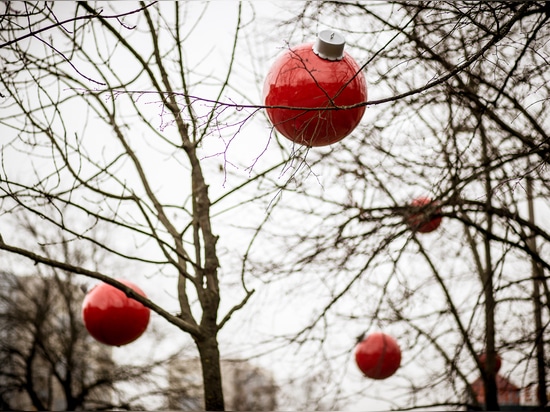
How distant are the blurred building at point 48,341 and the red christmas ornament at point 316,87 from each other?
1163 centimetres

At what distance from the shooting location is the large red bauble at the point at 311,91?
92.4 inches

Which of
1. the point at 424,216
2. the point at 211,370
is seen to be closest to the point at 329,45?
the point at 211,370

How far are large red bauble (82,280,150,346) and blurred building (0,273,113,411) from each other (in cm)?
964

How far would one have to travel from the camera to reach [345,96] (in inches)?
93.5

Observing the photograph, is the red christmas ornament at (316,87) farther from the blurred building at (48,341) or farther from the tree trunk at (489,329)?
the blurred building at (48,341)

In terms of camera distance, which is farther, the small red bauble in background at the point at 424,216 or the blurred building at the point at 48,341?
the blurred building at the point at 48,341

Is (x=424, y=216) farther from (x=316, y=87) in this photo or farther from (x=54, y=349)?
(x=54, y=349)

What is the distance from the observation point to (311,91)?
2342 mm

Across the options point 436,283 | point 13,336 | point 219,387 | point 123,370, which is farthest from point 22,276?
point 219,387

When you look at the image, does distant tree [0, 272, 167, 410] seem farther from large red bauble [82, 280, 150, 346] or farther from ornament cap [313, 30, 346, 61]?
ornament cap [313, 30, 346, 61]

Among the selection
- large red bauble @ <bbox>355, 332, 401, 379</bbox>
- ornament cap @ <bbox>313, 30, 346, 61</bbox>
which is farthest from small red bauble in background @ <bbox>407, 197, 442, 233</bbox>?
ornament cap @ <bbox>313, 30, 346, 61</bbox>

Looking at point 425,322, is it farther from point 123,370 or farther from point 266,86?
point 123,370

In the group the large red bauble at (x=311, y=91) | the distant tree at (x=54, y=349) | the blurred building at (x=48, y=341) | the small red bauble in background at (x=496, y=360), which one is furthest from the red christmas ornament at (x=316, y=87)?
the blurred building at (x=48, y=341)

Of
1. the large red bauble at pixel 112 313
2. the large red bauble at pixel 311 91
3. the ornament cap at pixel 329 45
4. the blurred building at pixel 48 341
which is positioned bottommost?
the large red bauble at pixel 112 313
